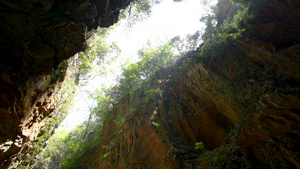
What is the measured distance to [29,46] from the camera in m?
5.35

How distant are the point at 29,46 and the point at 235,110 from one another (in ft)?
37.9

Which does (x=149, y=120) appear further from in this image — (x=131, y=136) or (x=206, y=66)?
(x=206, y=66)

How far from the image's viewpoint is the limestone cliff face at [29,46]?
4.94 m

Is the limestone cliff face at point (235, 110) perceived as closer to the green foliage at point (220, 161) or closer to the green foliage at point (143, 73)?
the green foliage at point (220, 161)

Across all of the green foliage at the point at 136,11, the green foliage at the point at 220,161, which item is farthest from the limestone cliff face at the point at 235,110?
the green foliage at the point at 136,11

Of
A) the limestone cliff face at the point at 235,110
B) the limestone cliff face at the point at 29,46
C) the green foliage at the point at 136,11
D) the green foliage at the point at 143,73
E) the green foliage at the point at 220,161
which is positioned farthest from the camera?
the green foliage at the point at 143,73

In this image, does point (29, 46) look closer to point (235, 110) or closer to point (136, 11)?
point (136, 11)

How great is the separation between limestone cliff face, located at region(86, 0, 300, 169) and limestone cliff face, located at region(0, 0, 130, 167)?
8.19 m

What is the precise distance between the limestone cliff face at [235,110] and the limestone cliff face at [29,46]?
322 inches

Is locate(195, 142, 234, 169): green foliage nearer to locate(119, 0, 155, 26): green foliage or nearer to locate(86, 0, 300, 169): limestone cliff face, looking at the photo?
locate(86, 0, 300, 169): limestone cliff face

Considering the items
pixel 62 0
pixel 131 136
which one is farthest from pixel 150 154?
pixel 62 0

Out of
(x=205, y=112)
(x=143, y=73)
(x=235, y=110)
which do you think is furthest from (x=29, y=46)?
(x=143, y=73)

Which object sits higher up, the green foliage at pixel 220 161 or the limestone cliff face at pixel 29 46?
the limestone cliff face at pixel 29 46

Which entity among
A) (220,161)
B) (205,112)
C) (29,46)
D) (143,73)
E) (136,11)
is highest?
(143,73)
